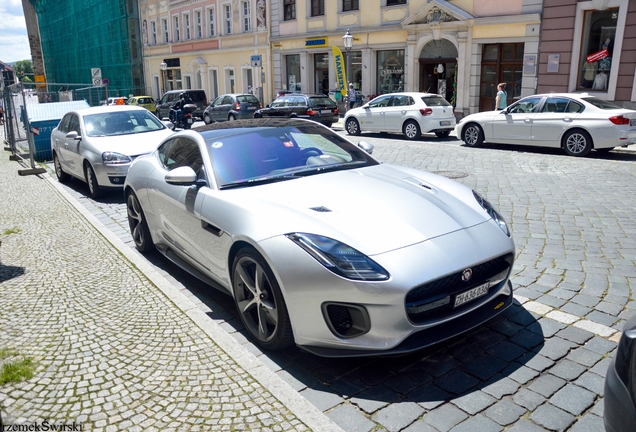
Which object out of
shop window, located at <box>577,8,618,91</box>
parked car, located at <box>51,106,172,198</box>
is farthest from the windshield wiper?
shop window, located at <box>577,8,618,91</box>

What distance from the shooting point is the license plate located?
340cm

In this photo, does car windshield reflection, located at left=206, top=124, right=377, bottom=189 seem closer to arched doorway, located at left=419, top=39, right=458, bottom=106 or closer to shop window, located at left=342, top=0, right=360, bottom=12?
arched doorway, located at left=419, top=39, right=458, bottom=106

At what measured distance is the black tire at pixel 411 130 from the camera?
17.4 m

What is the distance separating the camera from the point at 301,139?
5.02 metres

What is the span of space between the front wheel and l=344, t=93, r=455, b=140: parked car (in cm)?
483

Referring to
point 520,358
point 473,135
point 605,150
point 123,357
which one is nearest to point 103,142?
point 123,357

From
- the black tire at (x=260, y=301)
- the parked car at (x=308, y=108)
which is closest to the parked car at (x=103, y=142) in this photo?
the black tire at (x=260, y=301)

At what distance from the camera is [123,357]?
12.5 ft

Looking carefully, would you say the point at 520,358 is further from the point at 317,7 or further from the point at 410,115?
the point at 317,7

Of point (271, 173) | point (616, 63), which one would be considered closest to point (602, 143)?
point (616, 63)

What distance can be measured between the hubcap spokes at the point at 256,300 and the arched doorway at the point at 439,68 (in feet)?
70.7

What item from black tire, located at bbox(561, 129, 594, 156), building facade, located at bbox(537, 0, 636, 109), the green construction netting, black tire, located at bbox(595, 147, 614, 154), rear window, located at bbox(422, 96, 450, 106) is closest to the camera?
black tire, located at bbox(561, 129, 594, 156)

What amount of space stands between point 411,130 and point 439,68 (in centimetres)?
768

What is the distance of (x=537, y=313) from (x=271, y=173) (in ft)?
7.93
